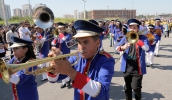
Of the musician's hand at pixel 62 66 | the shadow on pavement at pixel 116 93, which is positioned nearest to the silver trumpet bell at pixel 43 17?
the shadow on pavement at pixel 116 93

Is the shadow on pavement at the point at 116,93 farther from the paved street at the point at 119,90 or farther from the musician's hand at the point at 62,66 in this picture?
the musician's hand at the point at 62,66

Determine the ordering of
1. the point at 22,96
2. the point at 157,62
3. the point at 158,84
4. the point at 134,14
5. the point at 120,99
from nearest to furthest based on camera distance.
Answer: the point at 22,96
the point at 120,99
the point at 158,84
the point at 157,62
the point at 134,14

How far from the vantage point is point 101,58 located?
1.97m

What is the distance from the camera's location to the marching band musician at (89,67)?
1511mm

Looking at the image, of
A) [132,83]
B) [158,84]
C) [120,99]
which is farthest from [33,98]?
[158,84]

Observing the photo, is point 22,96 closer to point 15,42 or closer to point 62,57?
point 15,42

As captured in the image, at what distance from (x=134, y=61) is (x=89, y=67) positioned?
2.17 metres

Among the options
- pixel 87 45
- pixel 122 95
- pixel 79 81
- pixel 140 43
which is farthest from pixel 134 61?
pixel 79 81

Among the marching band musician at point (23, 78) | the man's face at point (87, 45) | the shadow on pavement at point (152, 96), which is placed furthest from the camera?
the shadow on pavement at point (152, 96)

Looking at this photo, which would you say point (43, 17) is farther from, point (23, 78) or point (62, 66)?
point (62, 66)

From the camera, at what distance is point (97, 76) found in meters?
1.88

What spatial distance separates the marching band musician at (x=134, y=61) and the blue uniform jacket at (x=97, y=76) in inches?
73.2

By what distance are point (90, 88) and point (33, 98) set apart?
5.61 feet

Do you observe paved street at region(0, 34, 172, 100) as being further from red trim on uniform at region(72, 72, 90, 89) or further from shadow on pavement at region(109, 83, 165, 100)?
red trim on uniform at region(72, 72, 90, 89)
